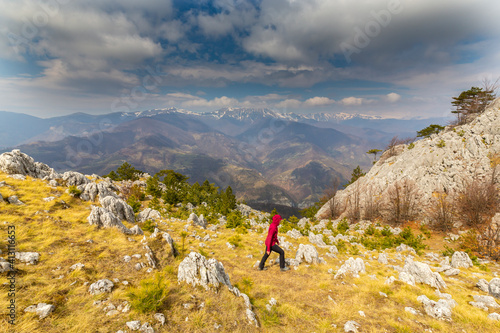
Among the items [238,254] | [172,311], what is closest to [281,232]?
[238,254]

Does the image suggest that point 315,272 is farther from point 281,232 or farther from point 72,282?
Result: point 72,282

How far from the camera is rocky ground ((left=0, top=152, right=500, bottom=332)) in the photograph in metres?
6.14

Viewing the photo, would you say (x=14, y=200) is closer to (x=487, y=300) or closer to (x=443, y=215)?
(x=487, y=300)

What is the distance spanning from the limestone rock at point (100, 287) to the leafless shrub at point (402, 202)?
35.2 meters

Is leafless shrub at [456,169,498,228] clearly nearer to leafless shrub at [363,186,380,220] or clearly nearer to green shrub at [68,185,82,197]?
leafless shrub at [363,186,380,220]

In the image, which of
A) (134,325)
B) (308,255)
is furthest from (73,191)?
(308,255)

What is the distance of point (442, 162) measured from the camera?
3028 cm

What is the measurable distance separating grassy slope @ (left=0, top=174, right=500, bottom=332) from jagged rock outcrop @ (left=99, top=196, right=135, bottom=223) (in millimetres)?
2330

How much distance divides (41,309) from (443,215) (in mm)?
36145

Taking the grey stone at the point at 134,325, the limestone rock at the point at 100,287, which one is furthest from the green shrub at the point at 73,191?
the grey stone at the point at 134,325

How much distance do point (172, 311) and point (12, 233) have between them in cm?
1030

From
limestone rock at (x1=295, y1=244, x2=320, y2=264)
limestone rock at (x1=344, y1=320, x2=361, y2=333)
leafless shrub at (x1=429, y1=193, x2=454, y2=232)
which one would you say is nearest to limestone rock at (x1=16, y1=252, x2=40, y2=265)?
limestone rock at (x1=344, y1=320, x2=361, y2=333)

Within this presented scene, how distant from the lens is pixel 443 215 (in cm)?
2316

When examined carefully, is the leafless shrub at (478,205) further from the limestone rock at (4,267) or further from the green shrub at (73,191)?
the green shrub at (73,191)
